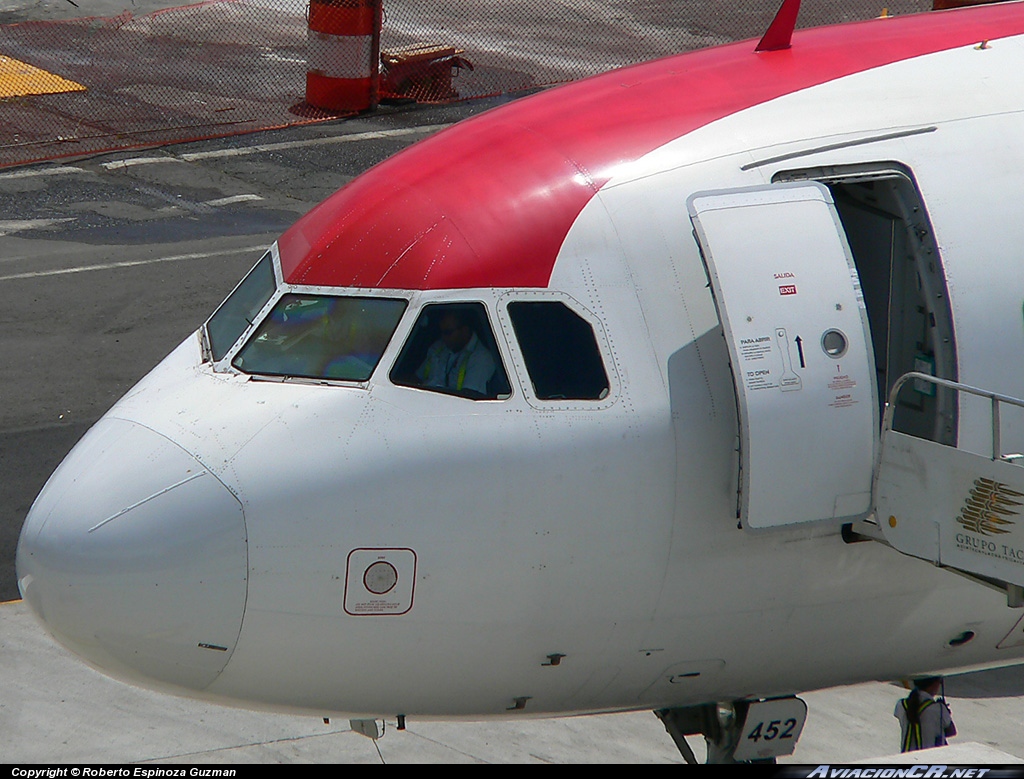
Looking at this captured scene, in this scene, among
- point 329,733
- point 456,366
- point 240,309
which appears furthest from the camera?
point 329,733

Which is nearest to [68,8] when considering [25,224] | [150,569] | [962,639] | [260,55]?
[260,55]

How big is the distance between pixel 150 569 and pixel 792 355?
12.3 feet

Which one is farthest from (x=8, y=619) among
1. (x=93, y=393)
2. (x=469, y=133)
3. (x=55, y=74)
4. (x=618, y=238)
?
(x=55, y=74)

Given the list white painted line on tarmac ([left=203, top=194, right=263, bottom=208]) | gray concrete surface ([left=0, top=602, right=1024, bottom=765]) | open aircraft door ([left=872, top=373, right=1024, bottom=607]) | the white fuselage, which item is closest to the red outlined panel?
the white fuselage

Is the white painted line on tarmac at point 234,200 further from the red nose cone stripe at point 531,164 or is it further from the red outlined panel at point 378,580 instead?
the red outlined panel at point 378,580

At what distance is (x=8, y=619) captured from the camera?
14906mm

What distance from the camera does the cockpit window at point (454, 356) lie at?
8711 mm

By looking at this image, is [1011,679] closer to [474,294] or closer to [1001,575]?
[1001,575]

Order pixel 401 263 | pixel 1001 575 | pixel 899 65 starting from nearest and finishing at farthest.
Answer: pixel 1001 575, pixel 401 263, pixel 899 65

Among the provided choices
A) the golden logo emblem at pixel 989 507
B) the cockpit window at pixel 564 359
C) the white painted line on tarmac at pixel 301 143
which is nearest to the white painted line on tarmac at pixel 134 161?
the white painted line on tarmac at pixel 301 143

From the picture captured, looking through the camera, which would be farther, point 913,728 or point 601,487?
point 913,728

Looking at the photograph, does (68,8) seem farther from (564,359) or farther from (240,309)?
(564,359)

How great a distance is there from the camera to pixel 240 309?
31.2 ft

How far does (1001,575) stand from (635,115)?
3.55 metres
